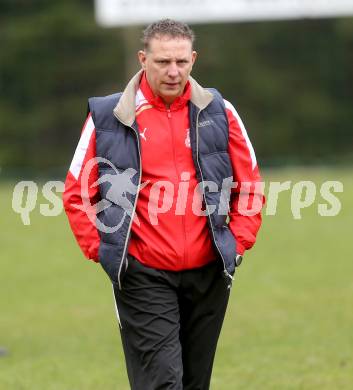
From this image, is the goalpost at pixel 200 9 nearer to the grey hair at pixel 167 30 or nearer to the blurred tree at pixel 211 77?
the blurred tree at pixel 211 77

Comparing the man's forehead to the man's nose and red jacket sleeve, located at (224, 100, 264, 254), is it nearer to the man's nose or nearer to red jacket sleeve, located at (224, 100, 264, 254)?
the man's nose

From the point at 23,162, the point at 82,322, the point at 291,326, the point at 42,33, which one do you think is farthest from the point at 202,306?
the point at 42,33

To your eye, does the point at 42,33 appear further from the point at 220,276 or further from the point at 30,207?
the point at 220,276

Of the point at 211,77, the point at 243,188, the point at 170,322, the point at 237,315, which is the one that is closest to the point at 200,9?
the point at 211,77

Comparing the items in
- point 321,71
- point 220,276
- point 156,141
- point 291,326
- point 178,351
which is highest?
point 321,71

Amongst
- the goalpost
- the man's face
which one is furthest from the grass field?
the goalpost

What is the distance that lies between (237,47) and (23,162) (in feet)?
24.8

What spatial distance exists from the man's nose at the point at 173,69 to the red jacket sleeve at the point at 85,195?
1.40 ft

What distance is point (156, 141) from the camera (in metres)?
4.79

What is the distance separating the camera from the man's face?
4707mm

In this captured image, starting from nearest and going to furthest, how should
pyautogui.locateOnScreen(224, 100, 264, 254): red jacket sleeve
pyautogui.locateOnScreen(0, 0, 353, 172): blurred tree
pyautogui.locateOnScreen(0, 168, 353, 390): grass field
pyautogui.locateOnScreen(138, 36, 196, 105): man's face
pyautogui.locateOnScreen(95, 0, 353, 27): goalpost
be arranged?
1. pyautogui.locateOnScreen(138, 36, 196, 105): man's face
2. pyautogui.locateOnScreen(224, 100, 264, 254): red jacket sleeve
3. pyautogui.locateOnScreen(0, 168, 353, 390): grass field
4. pyautogui.locateOnScreen(95, 0, 353, 27): goalpost
5. pyautogui.locateOnScreen(0, 0, 353, 172): blurred tree

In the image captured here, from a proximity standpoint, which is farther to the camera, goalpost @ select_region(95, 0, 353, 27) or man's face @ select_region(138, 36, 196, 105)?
goalpost @ select_region(95, 0, 353, 27)

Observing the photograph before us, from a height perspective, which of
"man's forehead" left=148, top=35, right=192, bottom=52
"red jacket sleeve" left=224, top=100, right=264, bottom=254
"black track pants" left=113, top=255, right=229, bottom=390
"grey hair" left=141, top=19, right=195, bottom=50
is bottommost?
"black track pants" left=113, top=255, right=229, bottom=390

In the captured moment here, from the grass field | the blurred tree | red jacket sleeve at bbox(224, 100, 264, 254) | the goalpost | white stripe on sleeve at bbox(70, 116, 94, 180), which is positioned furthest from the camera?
the blurred tree
